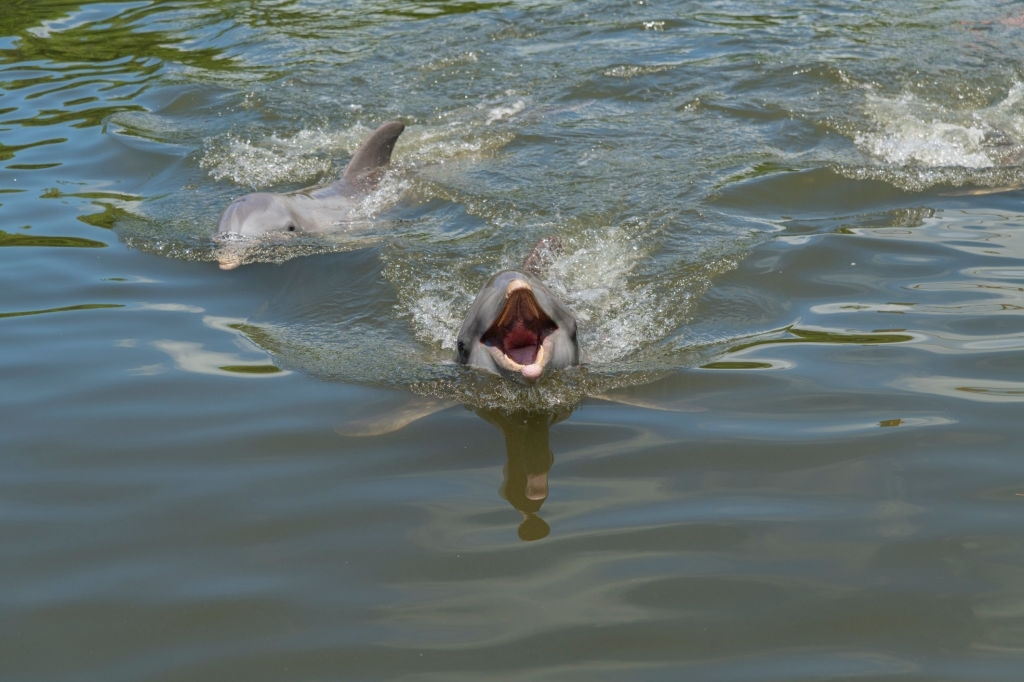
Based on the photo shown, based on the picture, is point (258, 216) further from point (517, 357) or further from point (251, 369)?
point (517, 357)

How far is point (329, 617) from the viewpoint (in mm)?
3832

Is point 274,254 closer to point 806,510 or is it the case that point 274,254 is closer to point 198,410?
point 198,410

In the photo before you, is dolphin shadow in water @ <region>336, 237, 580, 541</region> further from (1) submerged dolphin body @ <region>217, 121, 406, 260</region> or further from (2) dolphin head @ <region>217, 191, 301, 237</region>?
(2) dolphin head @ <region>217, 191, 301, 237</region>

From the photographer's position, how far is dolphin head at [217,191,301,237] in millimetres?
8281

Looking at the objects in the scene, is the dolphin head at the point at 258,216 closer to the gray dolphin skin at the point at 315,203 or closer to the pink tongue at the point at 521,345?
the gray dolphin skin at the point at 315,203

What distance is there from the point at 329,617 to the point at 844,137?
7.65 metres

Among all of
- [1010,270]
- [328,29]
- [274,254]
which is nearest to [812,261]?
[1010,270]

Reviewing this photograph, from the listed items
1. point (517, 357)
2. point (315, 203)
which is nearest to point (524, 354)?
point (517, 357)

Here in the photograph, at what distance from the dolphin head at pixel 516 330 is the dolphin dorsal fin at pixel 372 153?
396cm

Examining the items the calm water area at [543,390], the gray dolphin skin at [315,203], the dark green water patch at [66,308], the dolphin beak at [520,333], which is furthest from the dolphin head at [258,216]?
the dolphin beak at [520,333]

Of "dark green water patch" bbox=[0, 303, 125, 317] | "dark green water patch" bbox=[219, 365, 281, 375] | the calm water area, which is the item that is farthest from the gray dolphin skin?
"dark green water patch" bbox=[219, 365, 281, 375]

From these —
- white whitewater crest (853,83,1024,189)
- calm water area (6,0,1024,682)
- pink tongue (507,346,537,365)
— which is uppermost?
white whitewater crest (853,83,1024,189)

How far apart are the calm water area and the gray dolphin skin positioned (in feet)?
0.78

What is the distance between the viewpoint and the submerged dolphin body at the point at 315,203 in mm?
8383
